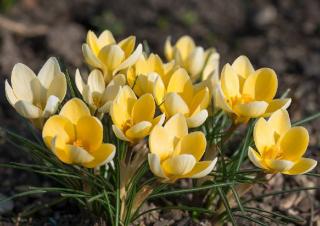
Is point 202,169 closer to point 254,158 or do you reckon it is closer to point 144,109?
point 254,158

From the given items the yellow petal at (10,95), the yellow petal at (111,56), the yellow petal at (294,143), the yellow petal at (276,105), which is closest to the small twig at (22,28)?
the yellow petal at (111,56)

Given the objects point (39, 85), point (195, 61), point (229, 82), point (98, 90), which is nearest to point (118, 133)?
point (98, 90)

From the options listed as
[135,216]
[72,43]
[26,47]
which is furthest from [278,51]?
[135,216]

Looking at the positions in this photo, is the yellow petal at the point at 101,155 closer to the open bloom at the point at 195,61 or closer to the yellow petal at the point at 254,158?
the yellow petal at the point at 254,158

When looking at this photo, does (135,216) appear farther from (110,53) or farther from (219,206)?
(110,53)

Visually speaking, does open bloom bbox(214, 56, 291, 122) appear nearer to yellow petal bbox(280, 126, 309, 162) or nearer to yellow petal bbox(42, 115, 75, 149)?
yellow petal bbox(280, 126, 309, 162)

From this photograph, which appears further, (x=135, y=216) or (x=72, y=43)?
(x=72, y=43)

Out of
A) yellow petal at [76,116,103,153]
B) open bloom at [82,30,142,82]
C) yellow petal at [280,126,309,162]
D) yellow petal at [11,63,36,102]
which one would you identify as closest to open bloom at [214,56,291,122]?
yellow petal at [280,126,309,162]

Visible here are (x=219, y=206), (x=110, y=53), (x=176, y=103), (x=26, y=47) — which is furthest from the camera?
(x=26, y=47)
